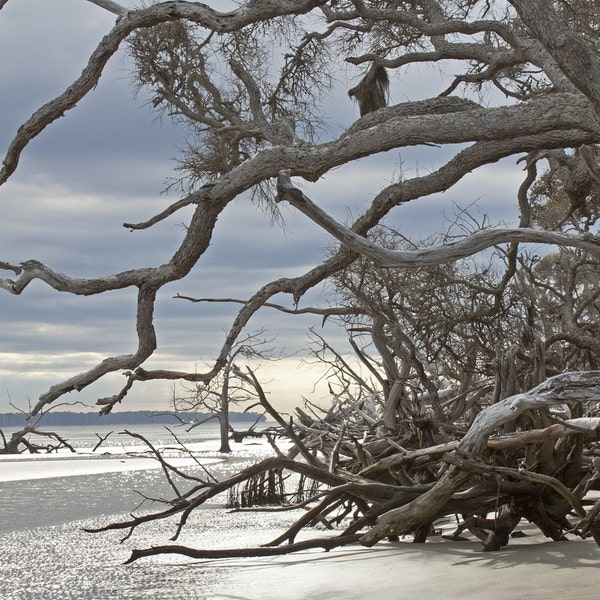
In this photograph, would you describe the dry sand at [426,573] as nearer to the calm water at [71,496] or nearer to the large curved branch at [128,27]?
the calm water at [71,496]

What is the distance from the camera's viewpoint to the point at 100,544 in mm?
8914

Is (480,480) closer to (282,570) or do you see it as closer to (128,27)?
(282,570)

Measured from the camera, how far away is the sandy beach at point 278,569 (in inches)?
208

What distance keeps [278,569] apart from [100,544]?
313 cm

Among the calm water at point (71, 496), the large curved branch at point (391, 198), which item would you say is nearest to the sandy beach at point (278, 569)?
the calm water at point (71, 496)

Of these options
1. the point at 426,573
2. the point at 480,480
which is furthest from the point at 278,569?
the point at 480,480

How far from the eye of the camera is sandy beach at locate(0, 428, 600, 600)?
17.3 feet

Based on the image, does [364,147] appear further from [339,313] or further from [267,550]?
[339,313]

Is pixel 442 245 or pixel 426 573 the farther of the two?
pixel 442 245

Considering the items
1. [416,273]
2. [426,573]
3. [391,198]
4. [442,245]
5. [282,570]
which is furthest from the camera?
[416,273]

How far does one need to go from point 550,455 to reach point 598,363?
4461mm

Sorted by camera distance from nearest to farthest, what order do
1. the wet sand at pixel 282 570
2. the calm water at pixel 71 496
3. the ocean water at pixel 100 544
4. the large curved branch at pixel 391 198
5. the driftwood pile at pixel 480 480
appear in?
the wet sand at pixel 282 570
the driftwood pile at pixel 480 480
the ocean water at pixel 100 544
the large curved branch at pixel 391 198
the calm water at pixel 71 496

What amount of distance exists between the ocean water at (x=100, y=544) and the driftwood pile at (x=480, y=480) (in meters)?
0.32

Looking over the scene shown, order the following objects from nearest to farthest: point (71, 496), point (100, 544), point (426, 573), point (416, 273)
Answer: point (426, 573), point (100, 544), point (416, 273), point (71, 496)
